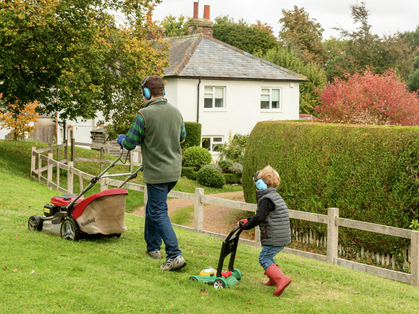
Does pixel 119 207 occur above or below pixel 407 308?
above

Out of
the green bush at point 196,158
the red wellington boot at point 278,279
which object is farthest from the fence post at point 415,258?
the green bush at point 196,158

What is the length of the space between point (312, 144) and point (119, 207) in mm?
5446

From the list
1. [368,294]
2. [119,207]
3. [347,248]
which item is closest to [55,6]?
[119,207]

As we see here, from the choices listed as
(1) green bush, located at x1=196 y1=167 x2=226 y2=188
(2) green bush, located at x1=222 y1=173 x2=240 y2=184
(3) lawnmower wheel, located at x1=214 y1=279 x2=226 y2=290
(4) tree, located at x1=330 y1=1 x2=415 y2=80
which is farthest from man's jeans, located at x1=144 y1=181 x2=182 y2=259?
(4) tree, located at x1=330 y1=1 x2=415 y2=80

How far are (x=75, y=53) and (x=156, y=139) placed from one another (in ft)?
35.4

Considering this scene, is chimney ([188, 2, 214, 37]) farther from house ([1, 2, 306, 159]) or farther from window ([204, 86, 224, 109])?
window ([204, 86, 224, 109])

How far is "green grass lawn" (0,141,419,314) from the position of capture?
4547mm

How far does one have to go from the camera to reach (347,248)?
959cm

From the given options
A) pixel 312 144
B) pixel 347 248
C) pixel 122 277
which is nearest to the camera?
pixel 122 277

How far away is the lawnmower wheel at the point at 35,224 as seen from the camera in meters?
6.89

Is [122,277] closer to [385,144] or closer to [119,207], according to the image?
[119,207]

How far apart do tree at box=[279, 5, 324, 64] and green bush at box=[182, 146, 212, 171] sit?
29.9 metres

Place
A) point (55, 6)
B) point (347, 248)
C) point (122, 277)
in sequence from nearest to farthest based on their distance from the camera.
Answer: point (122, 277), point (347, 248), point (55, 6)

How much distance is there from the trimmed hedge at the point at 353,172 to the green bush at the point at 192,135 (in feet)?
45.3
